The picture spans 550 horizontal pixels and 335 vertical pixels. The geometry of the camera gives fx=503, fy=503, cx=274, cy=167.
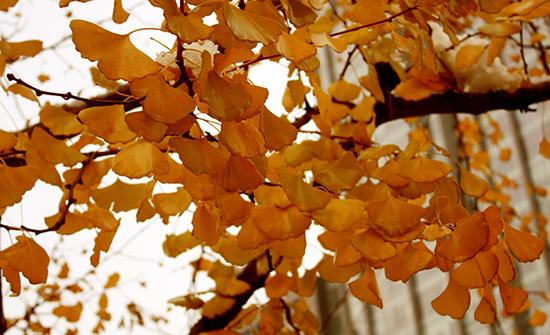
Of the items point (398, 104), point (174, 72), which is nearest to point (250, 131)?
point (174, 72)

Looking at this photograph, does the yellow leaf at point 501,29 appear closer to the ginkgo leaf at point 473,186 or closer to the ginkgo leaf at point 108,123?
the ginkgo leaf at point 473,186

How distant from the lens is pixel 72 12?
167cm

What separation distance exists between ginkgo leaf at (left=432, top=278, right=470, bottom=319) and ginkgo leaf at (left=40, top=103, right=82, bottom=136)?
45cm

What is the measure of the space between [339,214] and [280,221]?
0.05m

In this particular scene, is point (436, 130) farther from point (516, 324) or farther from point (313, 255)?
point (313, 255)

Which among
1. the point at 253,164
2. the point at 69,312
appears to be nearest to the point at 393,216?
the point at 253,164

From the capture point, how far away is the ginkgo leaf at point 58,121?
23.8 inches

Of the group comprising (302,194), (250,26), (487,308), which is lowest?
(487,308)

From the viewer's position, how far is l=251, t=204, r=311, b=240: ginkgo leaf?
1.44 feet

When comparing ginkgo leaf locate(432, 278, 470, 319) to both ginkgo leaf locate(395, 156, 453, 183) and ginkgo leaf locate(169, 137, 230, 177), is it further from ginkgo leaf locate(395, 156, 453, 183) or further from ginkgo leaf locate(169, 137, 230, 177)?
ginkgo leaf locate(169, 137, 230, 177)

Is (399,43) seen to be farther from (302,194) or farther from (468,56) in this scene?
(468,56)

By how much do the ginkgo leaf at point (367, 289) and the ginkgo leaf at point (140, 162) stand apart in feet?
0.73

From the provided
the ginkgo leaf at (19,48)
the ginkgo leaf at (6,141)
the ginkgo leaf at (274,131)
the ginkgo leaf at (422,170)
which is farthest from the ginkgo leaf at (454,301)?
the ginkgo leaf at (19,48)

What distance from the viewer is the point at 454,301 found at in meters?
0.49
